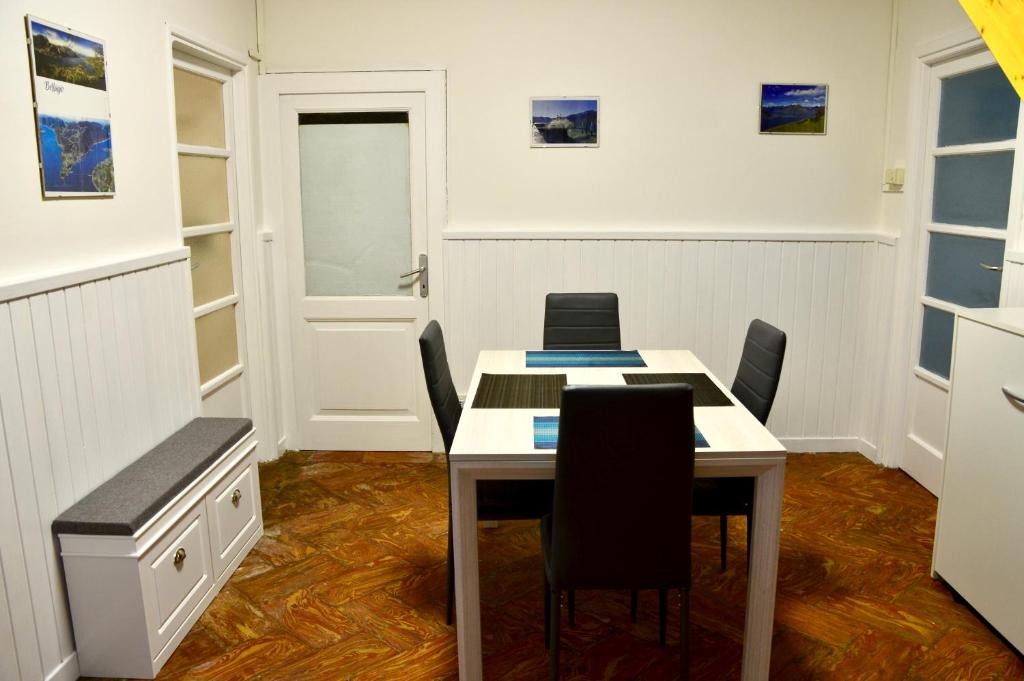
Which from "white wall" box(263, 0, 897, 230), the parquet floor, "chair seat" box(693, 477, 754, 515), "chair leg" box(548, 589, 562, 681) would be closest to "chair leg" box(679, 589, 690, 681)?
the parquet floor

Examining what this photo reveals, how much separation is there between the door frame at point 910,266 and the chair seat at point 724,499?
1842 millimetres

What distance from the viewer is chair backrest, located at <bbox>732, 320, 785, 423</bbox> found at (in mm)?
2867

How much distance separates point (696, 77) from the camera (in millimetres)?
4273

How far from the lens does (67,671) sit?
8.13ft

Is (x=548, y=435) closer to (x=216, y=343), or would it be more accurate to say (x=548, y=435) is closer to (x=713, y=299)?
(x=216, y=343)

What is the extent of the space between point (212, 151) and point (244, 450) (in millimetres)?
1497

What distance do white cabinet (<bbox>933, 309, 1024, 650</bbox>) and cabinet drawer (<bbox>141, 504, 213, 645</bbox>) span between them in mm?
2728

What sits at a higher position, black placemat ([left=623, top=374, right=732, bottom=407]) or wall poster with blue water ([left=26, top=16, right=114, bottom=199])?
wall poster with blue water ([left=26, top=16, right=114, bottom=199])

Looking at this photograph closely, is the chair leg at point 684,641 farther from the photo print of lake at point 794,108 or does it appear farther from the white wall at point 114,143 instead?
the photo print of lake at point 794,108

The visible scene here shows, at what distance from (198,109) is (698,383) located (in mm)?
2585

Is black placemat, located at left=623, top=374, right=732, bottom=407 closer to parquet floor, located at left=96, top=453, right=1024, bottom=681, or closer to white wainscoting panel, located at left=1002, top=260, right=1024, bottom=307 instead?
parquet floor, located at left=96, top=453, right=1024, bottom=681

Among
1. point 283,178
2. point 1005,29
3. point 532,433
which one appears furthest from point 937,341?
point 283,178

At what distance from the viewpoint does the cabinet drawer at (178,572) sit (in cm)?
254

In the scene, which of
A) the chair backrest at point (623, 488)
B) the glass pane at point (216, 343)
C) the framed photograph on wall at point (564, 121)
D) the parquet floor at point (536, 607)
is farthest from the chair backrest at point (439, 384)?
the framed photograph on wall at point (564, 121)
